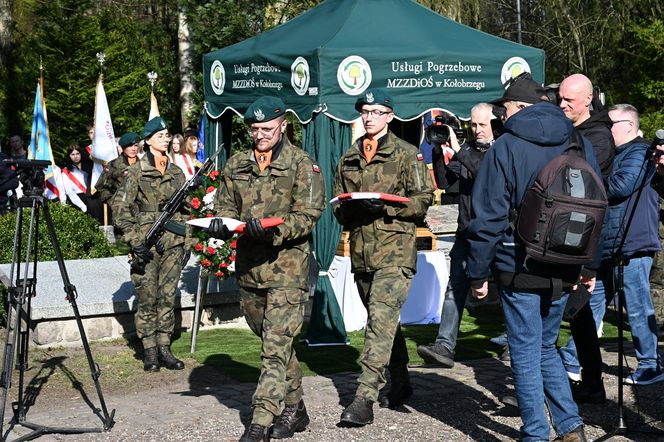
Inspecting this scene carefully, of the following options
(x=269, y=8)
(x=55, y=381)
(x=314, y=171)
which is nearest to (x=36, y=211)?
(x=314, y=171)

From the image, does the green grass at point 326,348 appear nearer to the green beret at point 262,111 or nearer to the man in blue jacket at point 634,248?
the man in blue jacket at point 634,248

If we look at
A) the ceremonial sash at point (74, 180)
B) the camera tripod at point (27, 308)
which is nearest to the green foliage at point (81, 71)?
the ceremonial sash at point (74, 180)

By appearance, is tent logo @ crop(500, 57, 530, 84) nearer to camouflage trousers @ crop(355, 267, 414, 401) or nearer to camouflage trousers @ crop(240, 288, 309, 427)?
camouflage trousers @ crop(355, 267, 414, 401)

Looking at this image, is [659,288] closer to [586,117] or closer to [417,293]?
[417,293]

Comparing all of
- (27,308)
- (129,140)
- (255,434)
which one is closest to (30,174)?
(27,308)

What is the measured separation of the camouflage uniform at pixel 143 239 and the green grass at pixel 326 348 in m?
0.51

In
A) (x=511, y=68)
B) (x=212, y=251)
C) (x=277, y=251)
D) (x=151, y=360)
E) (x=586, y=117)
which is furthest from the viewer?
(x=511, y=68)

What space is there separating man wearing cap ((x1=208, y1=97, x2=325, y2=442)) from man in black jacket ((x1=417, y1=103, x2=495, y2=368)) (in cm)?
169

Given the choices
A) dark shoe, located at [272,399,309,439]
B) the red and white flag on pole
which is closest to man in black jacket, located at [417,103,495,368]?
dark shoe, located at [272,399,309,439]

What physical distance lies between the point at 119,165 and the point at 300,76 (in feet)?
8.95

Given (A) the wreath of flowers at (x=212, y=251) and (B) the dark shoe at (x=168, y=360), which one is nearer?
(B) the dark shoe at (x=168, y=360)

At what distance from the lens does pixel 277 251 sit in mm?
6590

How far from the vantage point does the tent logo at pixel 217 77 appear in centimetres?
1166

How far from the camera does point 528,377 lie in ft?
18.9
